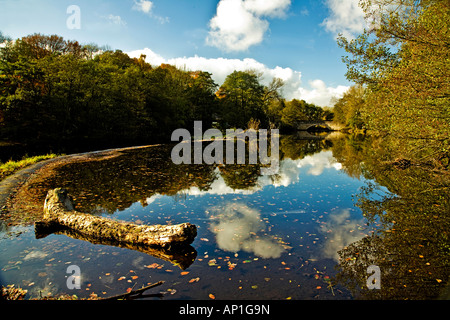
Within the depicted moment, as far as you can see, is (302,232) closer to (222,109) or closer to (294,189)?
(294,189)

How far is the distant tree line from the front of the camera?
22.0 meters

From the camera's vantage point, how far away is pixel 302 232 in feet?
22.0

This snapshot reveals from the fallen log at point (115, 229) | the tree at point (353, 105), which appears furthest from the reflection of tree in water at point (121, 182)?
the tree at point (353, 105)

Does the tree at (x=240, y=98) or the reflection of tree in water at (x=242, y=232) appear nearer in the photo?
the reflection of tree in water at (x=242, y=232)

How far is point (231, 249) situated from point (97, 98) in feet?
100

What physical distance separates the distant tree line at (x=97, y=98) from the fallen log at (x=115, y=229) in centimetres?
1943

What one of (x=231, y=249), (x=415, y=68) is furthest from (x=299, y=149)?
(x=231, y=249)

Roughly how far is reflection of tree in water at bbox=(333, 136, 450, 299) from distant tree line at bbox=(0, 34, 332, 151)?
2670cm

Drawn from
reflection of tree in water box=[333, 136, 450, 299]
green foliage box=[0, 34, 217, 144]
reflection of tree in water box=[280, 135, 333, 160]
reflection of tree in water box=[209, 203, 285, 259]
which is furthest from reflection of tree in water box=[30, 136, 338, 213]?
green foliage box=[0, 34, 217, 144]

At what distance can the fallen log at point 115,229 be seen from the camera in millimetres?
5758

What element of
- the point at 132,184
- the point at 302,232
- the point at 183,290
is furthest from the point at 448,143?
the point at 132,184

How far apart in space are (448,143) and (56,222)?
45.6 ft

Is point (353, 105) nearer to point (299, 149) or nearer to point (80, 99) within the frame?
point (299, 149)

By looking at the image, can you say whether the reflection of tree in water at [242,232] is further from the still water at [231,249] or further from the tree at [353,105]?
the tree at [353,105]
